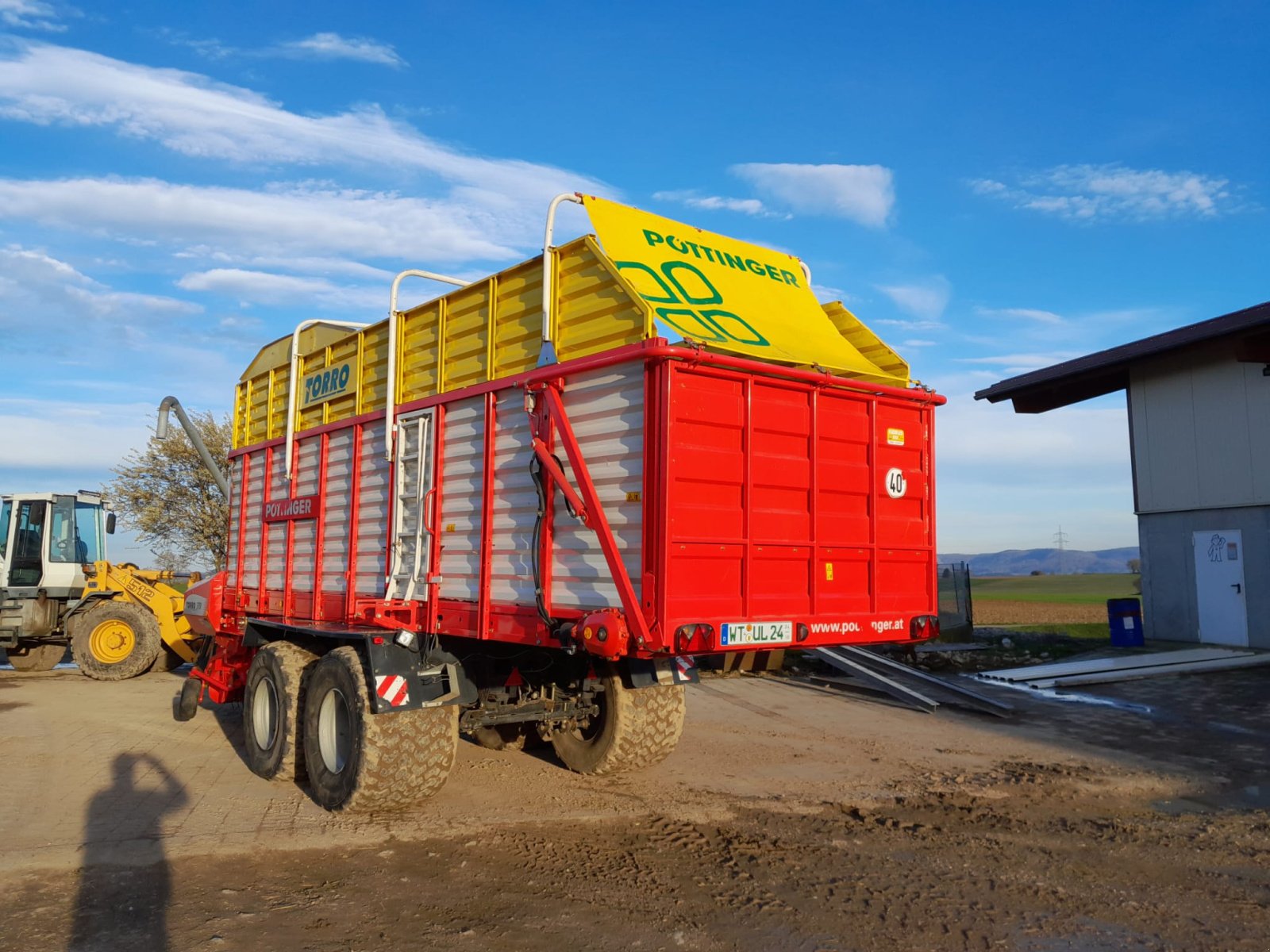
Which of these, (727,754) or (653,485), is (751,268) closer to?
(653,485)

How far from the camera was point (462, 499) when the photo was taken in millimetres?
6203

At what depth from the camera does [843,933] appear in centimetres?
418

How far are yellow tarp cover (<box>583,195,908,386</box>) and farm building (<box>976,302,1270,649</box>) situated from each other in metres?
10.8

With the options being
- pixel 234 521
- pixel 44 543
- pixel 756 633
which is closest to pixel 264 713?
pixel 234 521

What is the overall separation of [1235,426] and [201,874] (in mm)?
16045

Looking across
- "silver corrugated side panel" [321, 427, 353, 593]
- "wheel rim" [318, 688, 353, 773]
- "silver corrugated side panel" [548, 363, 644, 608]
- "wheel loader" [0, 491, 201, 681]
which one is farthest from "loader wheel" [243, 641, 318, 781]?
"wheel loader" [0, 491, 201, 681]

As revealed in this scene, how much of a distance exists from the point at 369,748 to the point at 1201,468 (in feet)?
49.3

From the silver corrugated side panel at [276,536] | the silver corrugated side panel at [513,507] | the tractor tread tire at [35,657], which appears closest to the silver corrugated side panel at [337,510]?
the silver corrugated side panel at [276,536]

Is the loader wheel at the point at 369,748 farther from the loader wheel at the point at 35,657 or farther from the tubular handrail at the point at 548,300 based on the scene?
the loader wheel at the point at 35,657

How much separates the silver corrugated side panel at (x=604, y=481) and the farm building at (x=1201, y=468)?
1276 cm

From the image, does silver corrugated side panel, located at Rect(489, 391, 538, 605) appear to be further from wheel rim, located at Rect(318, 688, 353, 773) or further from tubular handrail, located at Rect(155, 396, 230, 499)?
tubular handrail, located at Rect(155, 396, 230, 499)

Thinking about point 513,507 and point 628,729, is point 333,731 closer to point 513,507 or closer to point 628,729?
point 628,729

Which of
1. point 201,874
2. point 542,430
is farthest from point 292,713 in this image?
point 542,430

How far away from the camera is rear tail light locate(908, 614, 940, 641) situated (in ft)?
19.7
